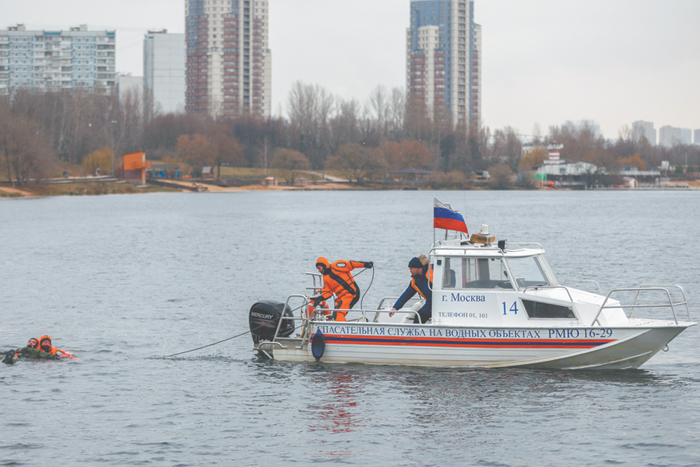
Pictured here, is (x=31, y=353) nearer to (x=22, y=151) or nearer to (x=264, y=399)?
(x=264, y=399)

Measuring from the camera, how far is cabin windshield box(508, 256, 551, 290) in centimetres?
1622

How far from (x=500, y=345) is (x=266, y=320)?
5110 mm

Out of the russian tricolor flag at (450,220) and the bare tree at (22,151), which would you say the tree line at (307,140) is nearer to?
the bare tree at (22,151)

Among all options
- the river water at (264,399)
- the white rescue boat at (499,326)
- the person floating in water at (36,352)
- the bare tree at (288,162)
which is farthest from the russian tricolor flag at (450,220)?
the bare tree at (288,162)

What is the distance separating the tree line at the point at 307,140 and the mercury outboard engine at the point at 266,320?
112988 mm

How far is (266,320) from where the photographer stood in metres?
17.5

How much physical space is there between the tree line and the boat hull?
115m

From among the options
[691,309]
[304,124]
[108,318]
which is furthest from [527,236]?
[304,124]

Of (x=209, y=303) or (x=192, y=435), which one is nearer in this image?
(x=192, y=435)

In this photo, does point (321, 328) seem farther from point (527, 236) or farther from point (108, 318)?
point (527, 236)

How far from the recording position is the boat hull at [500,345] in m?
15.7

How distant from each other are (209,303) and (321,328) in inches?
504

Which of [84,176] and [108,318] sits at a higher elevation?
[84,176]

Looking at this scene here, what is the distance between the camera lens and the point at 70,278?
118 feet
